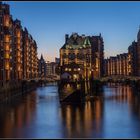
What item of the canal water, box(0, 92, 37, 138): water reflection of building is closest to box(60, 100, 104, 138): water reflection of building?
the canal water

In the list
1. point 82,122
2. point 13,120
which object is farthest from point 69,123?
point 13,120

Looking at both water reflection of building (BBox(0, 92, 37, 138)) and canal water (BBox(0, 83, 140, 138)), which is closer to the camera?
canal water (BBox(0, 83, 140, 138))

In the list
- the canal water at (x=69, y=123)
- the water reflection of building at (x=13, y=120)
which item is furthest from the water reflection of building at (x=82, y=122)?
the water reflection of building at (x=13, y=120)

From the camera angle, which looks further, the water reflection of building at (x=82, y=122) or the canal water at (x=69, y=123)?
the water reflection of building at (x=82, y=122)

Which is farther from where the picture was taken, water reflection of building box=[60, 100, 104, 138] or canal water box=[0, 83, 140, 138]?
water reflection of building box=[60, 100, 104, 138]

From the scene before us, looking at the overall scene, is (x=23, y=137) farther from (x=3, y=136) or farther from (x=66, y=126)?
(x=66, y=126)

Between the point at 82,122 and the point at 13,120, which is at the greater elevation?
the point at 13,120

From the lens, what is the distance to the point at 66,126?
51656mm

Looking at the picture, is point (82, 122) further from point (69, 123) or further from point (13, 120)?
point (13, 120)

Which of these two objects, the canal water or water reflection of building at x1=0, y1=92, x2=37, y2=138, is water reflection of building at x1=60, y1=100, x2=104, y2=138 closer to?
the canal water

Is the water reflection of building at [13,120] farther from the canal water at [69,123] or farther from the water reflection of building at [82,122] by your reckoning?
the water reflection of building at [82,122]

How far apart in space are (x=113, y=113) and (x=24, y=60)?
99641 millimetres

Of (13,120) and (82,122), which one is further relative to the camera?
(13,120)

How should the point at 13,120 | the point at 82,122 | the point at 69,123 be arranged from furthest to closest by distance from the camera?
the point at 13,120 → the point at 82,122 → the point at 69,123
